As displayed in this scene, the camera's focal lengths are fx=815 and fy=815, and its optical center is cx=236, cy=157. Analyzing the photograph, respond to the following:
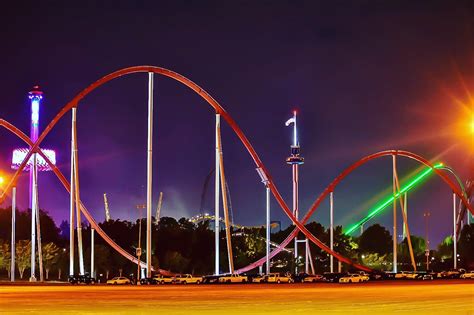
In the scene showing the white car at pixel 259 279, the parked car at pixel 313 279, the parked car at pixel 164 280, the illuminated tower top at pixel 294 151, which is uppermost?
the illuminated tower top at pixel 294 151

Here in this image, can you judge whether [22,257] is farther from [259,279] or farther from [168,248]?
[259,279]

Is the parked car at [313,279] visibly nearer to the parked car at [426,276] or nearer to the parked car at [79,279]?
the parked car at [426,276]

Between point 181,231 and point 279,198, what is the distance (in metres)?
33.4

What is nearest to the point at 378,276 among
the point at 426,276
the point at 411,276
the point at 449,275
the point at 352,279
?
the point at 411,276

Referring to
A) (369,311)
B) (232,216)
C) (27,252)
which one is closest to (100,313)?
(369,311)

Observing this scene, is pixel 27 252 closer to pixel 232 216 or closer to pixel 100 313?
→ pixel 232 216

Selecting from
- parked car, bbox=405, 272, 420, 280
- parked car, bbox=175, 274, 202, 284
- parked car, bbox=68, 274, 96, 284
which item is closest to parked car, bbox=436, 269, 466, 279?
parked car, bbox=405, 272, 420, 280

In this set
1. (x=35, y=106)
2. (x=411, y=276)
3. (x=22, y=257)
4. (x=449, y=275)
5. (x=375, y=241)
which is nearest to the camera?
(x=411, y=276)

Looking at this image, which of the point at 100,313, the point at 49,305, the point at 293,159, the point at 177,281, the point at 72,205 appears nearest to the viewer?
the point at 100,313

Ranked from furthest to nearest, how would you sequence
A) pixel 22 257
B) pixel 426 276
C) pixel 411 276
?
1. pixel 22 257
2. pixel 426 276
3. pixel 411 276

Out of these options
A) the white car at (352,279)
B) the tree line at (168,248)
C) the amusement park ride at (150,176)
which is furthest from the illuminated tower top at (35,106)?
the white car at (352,279)

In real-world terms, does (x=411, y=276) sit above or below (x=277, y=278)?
below

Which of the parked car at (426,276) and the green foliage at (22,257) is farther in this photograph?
the green foliage at (22,257)

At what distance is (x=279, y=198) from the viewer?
76.3 metres
